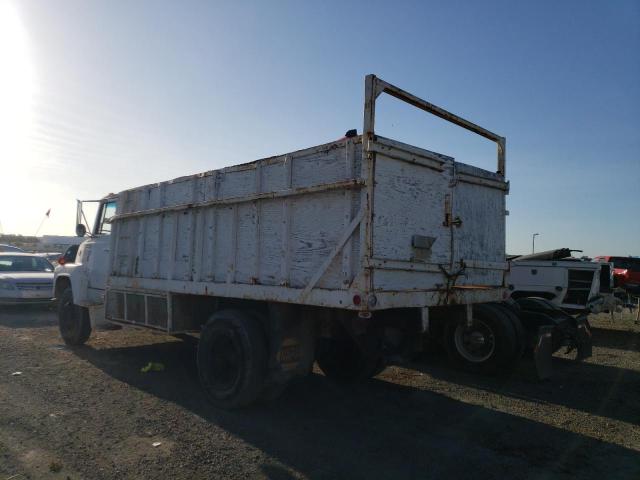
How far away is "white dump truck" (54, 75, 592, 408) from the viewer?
4.27m

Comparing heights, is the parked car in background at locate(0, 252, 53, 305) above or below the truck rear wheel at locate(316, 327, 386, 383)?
above

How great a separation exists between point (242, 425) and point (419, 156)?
10.5ft

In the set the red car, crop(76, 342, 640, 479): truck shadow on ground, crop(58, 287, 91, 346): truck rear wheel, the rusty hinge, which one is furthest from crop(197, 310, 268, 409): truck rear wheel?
the red car

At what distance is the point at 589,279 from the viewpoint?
34.4 feet

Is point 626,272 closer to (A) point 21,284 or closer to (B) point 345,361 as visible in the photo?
(B) point 345,361

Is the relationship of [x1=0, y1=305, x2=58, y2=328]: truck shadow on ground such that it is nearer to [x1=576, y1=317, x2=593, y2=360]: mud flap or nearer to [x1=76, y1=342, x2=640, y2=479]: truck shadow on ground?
[x1=76, y1=342, x2=640, y2=479]: truck shadow on ground

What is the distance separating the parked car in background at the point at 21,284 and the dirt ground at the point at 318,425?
504 centimetres

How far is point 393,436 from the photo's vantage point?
14.8ft

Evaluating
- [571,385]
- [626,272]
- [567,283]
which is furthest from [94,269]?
[626,272]

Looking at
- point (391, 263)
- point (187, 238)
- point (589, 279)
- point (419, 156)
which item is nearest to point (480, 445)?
point (391, 263)

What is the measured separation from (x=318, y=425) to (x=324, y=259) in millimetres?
1743

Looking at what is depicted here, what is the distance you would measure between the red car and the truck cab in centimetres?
1570

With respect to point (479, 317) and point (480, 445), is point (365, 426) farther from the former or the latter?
point (479, 317)

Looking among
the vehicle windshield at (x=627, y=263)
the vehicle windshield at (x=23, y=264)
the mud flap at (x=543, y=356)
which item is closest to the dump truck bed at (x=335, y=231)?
the mud flap at (x=543, y=356)
